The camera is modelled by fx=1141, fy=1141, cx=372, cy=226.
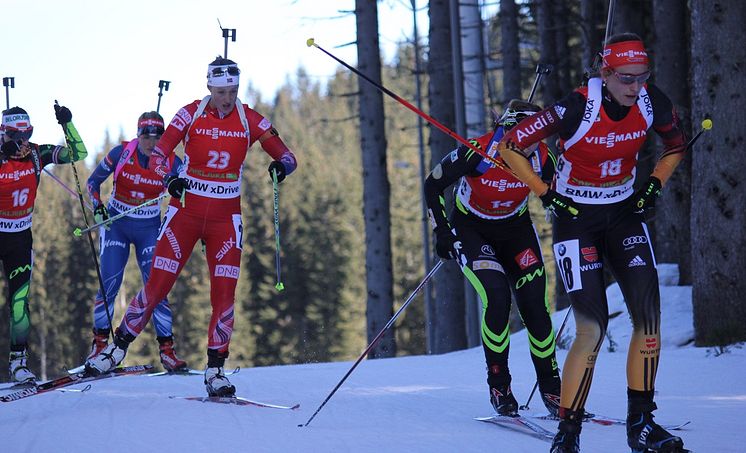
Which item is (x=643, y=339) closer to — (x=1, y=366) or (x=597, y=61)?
(x=597, y=61)

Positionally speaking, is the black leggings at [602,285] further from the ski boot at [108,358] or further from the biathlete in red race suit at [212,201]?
the ski boot at [108,358]

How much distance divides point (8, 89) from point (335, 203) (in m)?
54.4

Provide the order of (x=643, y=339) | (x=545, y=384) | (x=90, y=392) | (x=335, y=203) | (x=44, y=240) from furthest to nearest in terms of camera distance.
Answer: (x=335, y=203), (x=44, y=240), (x=90, y=392), (x=545, y=384), (x=643, y=339)

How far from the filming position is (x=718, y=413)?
798 cm

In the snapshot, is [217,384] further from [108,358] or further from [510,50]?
[510,50]

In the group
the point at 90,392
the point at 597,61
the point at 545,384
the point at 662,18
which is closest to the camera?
the point at 597,61

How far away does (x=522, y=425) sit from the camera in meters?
7.35

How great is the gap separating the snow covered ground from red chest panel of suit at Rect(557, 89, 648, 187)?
1.57 metres

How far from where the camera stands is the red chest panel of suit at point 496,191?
794cm

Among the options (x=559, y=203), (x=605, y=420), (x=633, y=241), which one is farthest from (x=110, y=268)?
(x=633, y=241)

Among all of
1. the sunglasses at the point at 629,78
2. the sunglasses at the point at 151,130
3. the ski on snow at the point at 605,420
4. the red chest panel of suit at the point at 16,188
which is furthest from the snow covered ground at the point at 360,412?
the sunglasses at the point at 151,130

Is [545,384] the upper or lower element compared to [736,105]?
lower

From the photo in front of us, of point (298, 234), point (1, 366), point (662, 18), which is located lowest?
point (1, 366)

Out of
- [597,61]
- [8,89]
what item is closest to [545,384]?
[597,61]
